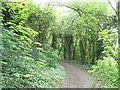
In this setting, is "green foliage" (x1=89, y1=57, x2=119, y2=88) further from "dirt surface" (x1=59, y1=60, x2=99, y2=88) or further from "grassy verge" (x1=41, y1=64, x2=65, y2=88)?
"grassy verge" (x1=41, y1=64, x2=65, y2=88)

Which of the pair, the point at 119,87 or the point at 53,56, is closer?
the point at 119,87

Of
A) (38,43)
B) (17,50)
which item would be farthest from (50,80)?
(38,43)

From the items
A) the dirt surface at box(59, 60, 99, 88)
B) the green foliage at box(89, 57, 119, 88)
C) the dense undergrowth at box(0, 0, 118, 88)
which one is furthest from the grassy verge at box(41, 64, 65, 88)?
the green foliage at box(89, 57, 119, 88)

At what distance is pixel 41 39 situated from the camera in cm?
323

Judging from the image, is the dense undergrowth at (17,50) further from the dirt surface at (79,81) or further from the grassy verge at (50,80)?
the dirt surface at (79,81)

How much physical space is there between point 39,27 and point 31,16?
395mm

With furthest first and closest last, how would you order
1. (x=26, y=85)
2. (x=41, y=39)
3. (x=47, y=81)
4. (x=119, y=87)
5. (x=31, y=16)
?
(x=41, y=39), (x=31, y=16), (x=47, y=81), (x=26, y=85), (x=119, y=87)

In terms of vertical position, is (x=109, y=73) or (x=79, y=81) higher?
(x=109, y=73)

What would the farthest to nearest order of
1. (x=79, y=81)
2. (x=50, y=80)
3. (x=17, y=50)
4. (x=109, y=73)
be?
(x=79, y=81)
(x=50, y=80)
(x=17, y=50)
(x=109, y=73)

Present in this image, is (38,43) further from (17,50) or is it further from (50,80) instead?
(50,80)

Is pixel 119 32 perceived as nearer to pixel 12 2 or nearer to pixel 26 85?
pixel 12 2

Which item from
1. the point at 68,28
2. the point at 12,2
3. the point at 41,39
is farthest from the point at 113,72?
the point at 68,28

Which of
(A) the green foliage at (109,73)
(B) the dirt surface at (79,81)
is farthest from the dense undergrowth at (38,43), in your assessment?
(B) the dirt surface at (79,81)

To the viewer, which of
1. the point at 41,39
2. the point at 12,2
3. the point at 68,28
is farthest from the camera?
the point at 68,28
